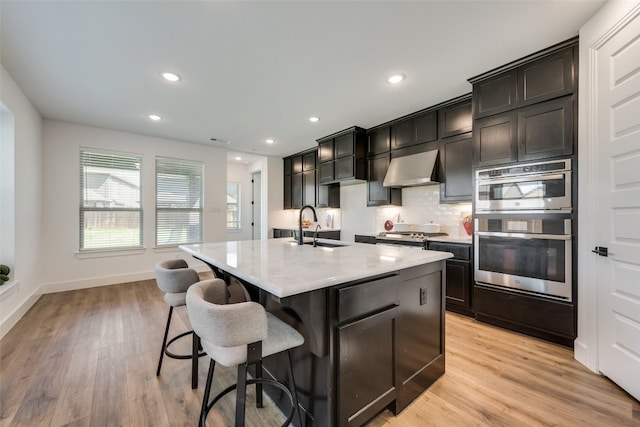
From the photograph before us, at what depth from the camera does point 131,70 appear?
8.70 feet

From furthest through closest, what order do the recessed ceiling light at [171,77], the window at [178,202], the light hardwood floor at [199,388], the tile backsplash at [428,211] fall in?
the window at [178,202]
the tile backsplash at [428,211]
the recessed ceiling light at [171,77]
the light hardwood floor at [199,388]

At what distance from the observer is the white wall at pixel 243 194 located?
311 inches

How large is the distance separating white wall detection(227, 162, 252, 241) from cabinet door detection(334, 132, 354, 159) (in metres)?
4.18

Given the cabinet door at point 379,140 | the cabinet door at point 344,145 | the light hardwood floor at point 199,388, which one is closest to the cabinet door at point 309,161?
the cabinet door at point 344,145

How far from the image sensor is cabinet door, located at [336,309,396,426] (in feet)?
4.27

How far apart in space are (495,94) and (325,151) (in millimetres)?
2929

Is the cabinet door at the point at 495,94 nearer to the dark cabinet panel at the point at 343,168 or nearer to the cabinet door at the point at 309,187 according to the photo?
the dark cabinet panel at the point at 343,168

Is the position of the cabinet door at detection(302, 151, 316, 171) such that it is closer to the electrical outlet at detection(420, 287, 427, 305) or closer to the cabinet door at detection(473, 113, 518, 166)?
the cabinet door at detection(473, 113, 518, 166)

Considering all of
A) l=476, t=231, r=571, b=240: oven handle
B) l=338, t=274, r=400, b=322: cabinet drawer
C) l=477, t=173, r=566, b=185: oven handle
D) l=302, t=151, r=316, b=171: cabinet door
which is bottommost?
l=338, t=274, r=400, b=322: cabinet drawer

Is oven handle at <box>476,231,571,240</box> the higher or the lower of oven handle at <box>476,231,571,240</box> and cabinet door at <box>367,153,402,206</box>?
the lower

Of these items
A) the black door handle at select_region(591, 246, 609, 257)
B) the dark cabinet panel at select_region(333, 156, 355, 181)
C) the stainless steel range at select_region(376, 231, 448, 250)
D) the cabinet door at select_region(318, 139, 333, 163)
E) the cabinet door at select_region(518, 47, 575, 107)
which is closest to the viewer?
the black door handle at select_region(591, 246, 609, 257)

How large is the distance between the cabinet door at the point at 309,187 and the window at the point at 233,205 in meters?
2.87

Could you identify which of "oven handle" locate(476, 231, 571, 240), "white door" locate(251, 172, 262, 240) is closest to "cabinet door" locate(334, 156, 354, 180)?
"oven handle" locate(476, 231, 571, 240)

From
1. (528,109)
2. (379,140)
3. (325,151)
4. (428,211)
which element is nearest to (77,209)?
(325,151)
